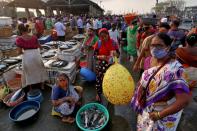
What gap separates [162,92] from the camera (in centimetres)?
164

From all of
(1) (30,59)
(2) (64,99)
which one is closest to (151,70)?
(2) (64,99)

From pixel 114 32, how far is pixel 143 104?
710 centimetres

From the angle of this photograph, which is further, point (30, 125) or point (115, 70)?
point (30, 125)

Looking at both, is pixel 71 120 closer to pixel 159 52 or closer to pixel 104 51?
pixel 104 51

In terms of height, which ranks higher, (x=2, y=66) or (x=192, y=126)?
(x=2, y=66)

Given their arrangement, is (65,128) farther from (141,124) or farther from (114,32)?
(114,32)

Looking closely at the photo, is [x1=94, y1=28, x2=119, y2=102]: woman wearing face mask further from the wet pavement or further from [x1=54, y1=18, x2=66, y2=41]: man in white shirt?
[x1=54, y1=18, x2=66, y2=41]: man in white shirt

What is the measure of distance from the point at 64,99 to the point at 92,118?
74cm

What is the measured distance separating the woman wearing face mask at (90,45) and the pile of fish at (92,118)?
204cm

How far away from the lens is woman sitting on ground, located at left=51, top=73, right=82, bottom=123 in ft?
11.9

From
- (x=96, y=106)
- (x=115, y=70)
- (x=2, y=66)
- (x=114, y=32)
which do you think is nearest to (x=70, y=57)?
(x=2, y=66)

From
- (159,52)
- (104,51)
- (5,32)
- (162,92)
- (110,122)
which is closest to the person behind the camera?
(162,92)

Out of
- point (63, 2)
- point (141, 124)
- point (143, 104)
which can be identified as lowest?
point (141, 124)

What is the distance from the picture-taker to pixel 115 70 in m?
3.11
